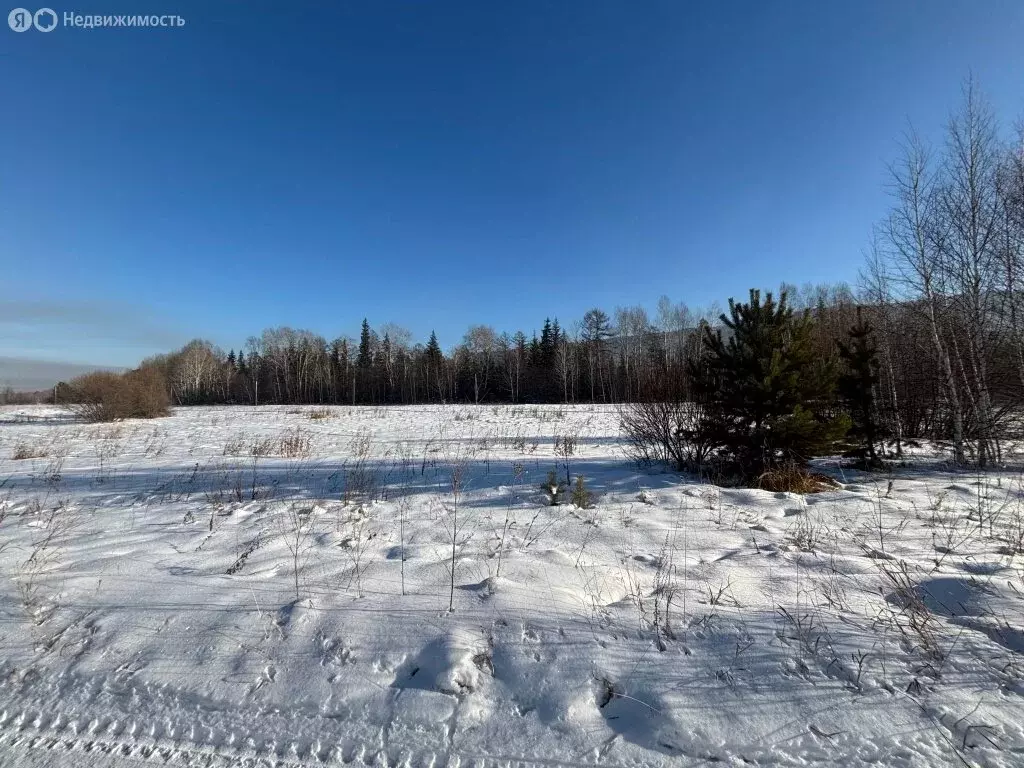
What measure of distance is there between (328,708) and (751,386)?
6.42 meters

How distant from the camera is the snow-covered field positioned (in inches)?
67.6

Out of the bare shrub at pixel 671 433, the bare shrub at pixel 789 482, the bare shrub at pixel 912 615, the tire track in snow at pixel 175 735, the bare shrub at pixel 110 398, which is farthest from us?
the bare shrub at pixel 110 398

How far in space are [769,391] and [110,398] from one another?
2798cm

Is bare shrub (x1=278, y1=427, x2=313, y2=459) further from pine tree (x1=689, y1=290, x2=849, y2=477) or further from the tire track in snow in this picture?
pine tree (x1=689, y1=290, x2=849, y2=477)

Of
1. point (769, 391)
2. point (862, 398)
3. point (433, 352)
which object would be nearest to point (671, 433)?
point (769, 391)

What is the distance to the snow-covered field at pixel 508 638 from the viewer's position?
1.72 metres

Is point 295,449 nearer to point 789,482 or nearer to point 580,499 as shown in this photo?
point 580,499

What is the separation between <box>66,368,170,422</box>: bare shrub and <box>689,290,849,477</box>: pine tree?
2697 cm

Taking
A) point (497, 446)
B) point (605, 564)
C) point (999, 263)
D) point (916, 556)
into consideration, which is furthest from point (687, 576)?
point (999, 263)

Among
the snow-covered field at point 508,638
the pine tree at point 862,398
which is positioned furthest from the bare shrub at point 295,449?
the pine tree at point 862,398

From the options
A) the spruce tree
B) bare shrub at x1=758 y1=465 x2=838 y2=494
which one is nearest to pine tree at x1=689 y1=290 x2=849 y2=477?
bare shrub at x1=758 y1=465 x2=838 y2=494

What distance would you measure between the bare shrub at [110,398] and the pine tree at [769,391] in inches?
1062

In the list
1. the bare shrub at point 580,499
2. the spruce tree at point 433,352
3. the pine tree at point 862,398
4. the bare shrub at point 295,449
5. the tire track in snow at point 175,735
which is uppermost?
the spruce tree at point 433,352

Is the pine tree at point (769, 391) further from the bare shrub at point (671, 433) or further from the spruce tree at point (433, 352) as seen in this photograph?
the spruce tree at point (433, 352)
